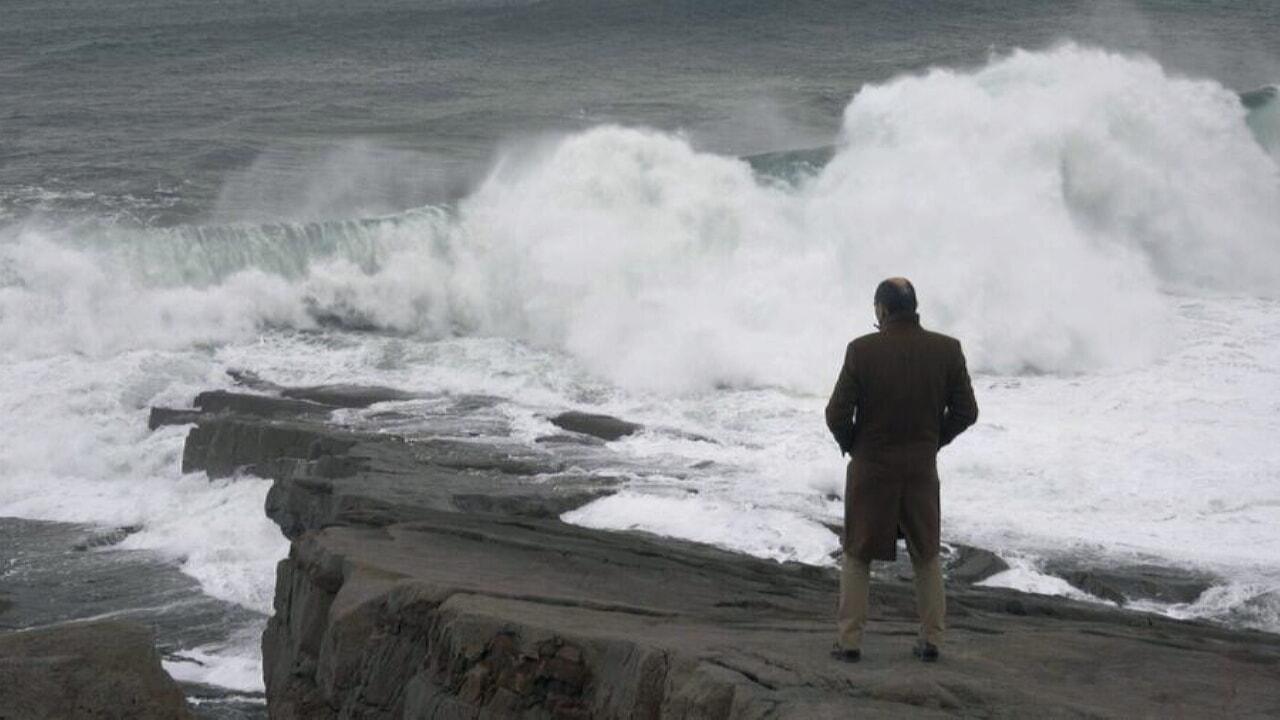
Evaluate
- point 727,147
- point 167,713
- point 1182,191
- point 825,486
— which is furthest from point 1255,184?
point 167,713

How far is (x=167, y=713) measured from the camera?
8.47 meters

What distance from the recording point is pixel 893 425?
693 cm

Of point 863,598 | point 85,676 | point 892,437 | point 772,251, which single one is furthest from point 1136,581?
point 772,251

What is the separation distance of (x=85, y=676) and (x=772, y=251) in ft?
50.2

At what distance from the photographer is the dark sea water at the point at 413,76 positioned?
28859mm

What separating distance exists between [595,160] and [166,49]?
2220 cm

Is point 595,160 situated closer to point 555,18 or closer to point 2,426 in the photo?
point 2,426

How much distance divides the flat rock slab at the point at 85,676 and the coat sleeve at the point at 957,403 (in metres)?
3.79

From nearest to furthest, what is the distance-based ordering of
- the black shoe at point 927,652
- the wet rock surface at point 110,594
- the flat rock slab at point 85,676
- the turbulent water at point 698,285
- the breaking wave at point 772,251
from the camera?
1. the black shoe at point 927,652
2. the flat rock slab at point 85,676
3. the wet rock surface at point 110,594
4. the turbulent water at point 698,285
5. the breaking wave at point 772,251

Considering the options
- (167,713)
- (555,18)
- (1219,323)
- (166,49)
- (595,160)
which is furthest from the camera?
(555,18)

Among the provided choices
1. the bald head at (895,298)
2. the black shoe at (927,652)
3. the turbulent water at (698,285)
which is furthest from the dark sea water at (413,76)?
the black shoe at (927,652)

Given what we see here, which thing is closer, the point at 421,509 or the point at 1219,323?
the point at 421,509

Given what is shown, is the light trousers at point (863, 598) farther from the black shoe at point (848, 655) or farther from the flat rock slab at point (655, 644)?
the flat rock slab at point (655, 644)

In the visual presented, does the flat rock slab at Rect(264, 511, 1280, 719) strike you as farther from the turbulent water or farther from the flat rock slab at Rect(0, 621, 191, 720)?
the turbulent water
